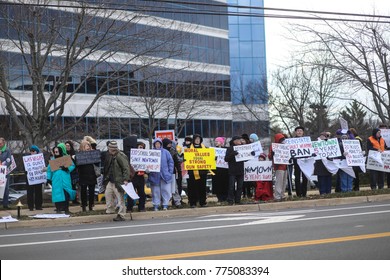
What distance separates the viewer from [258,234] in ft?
34.7

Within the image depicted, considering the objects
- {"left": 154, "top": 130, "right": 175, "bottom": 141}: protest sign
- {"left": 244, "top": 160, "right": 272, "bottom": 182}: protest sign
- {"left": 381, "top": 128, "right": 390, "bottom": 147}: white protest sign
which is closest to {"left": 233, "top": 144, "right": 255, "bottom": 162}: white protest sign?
{"left": 244, "top": 160, "right": 272, "bottom": 182}: protest sign

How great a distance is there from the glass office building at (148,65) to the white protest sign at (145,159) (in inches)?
179

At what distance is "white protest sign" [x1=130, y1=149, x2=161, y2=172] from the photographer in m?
16.3

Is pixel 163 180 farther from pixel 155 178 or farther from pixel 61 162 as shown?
pixel 61 162

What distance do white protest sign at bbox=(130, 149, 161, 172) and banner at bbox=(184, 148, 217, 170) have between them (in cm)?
102

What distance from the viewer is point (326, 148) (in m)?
19.2

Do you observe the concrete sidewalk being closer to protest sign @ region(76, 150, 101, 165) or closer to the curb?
the curb

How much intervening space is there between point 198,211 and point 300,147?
13.0ft

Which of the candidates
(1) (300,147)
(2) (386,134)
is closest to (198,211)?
(1) (300,147)

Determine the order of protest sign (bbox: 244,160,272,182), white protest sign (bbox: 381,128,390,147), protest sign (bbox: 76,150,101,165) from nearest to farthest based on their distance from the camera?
protest sign (bbox: 76,150,101,165) < protest sign (bbox: 244,160,272,182) < white protest sign (bbox: 381,128,390,147)

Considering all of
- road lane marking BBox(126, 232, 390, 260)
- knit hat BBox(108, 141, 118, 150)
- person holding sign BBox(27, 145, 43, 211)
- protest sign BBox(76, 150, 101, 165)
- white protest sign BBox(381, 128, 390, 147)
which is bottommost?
road lane marking BBox(126, 232, 390, 260)

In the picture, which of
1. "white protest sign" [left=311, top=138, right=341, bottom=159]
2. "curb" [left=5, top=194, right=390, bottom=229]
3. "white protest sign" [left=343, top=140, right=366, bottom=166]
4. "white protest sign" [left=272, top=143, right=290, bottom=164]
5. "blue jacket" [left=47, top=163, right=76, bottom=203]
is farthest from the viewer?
"white protest sign" [left=343, top=140, right=366, bottom=166]

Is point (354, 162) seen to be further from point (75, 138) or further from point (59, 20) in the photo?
point (75, 138)

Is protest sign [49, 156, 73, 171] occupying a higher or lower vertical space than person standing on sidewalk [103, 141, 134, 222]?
higher
